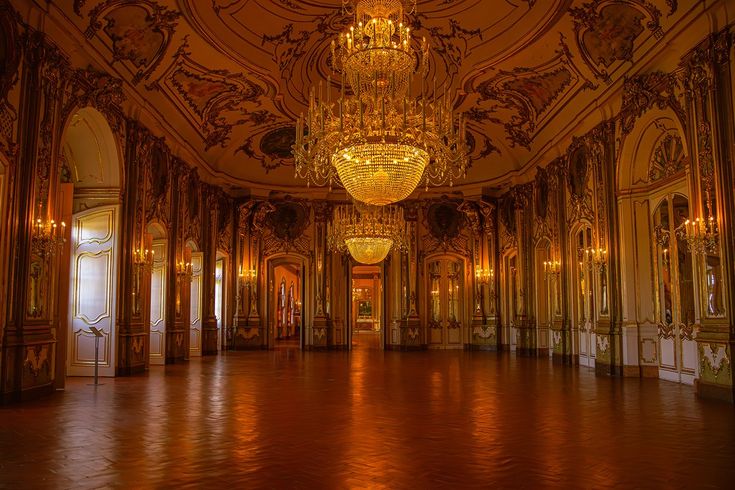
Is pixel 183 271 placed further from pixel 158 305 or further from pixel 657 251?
pixel 657 251

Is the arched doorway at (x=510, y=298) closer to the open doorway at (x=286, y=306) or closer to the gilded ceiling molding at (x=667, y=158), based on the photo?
the gilded ceiling molding at (x=667, y=158)

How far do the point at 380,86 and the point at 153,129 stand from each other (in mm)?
5610

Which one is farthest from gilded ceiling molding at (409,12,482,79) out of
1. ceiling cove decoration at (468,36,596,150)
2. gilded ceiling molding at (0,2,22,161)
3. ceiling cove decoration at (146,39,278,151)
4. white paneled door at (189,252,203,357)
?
white paneled door at (189,252,203,357)

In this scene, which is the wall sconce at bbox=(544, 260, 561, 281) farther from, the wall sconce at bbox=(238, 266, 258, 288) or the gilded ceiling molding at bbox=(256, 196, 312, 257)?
the wall sconce at bbox=(238, 266, 258, 288)

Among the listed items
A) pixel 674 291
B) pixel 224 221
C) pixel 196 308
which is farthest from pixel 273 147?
pixel 674 291

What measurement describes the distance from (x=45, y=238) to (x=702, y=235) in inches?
333

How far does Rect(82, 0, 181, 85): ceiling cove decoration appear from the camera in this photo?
9000mm

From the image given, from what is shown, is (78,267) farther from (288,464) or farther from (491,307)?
(491,307)

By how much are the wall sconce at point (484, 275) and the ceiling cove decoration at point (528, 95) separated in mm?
4038

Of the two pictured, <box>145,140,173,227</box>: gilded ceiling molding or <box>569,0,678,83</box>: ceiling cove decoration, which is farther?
<box>145,140,173,227</box>: gilded ceiling molding

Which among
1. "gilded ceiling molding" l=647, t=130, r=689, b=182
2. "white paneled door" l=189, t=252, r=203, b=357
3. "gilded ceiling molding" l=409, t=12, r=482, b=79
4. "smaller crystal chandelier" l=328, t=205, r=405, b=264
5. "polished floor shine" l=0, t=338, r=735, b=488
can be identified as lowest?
"polished floor shine" l=0, t=338, r=735, b=488

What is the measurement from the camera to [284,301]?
27.5 meters

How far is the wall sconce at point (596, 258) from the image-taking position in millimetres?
11445

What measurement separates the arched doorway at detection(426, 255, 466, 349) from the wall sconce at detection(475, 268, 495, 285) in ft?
2.00
